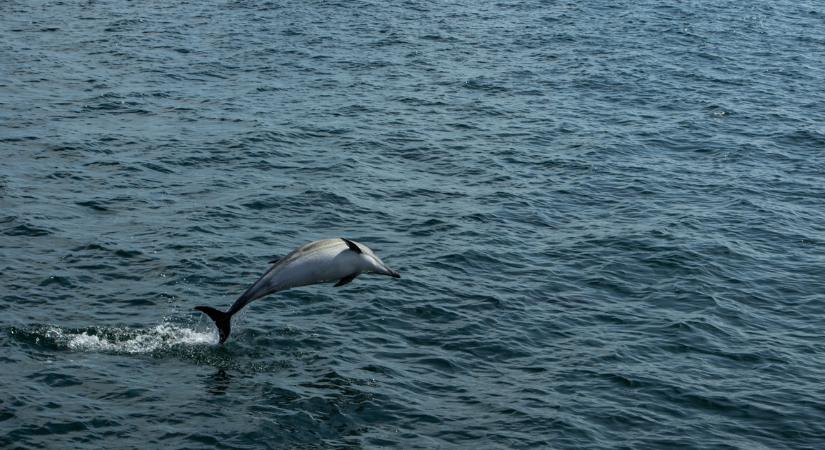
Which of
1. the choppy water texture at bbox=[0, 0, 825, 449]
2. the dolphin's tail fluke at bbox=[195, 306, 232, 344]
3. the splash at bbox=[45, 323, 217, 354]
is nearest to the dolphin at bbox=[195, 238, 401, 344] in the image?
the dolphin's tail fluke at bbox=[195, 306, 232, 344]

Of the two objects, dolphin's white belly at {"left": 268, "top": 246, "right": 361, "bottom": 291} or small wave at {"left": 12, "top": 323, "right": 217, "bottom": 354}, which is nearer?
dolphin's white belly at {"left": 268, "top": 246, "right": 361, "bottom": 291}

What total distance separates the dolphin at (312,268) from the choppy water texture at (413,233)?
306 cm

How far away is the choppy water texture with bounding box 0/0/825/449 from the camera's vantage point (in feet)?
90.3

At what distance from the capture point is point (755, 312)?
34500 mm

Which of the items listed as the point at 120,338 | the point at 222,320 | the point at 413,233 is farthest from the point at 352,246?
the point at 413,233

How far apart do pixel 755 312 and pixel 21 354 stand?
75.1ft

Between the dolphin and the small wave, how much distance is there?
3.45m

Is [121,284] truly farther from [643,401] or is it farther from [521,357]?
[643,401]

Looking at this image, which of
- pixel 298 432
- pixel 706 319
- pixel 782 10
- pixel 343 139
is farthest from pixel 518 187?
pixel 782 10

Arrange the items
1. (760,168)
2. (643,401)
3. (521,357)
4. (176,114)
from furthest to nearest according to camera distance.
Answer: (176,114)
(760,168)
(521,357)
(643,401)

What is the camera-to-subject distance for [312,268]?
26.5 meters

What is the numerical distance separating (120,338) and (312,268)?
7192 mm

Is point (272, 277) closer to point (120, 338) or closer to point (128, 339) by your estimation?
point (128, 339)

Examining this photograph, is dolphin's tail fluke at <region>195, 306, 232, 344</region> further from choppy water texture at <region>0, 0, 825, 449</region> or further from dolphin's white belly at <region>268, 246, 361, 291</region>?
dolphin's white belly at <region>268, 246, 361, 291</region>
